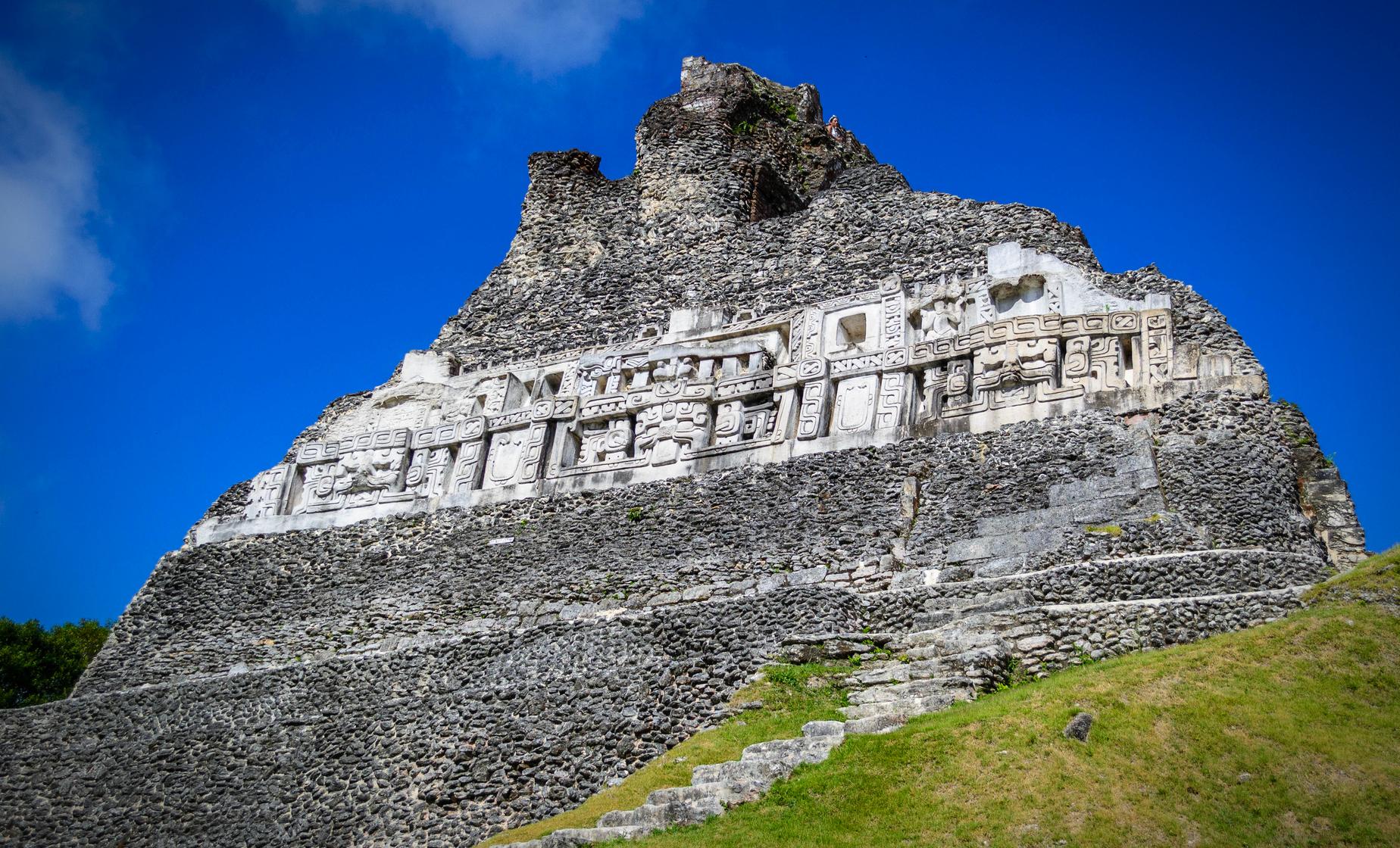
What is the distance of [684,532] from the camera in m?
16.6

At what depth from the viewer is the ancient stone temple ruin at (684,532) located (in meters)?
12.9

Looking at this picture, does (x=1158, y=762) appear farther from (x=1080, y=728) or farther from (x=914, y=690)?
(x=914, y=690)

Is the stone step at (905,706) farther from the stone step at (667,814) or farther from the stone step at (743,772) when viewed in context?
the stone step at (667,814)

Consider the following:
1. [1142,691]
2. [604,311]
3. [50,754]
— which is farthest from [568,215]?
[1142,691]

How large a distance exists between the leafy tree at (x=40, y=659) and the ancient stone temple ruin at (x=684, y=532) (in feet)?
33.2

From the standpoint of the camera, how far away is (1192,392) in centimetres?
1501

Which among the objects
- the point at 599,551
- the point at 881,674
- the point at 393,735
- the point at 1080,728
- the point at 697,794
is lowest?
the point at 697,794

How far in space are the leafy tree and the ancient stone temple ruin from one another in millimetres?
10111

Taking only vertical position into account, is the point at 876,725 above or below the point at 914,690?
below

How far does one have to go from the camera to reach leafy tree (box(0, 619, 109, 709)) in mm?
27719

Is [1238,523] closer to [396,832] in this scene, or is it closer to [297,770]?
[396,832]

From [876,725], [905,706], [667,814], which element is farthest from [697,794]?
[905,706]

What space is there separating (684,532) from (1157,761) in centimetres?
821

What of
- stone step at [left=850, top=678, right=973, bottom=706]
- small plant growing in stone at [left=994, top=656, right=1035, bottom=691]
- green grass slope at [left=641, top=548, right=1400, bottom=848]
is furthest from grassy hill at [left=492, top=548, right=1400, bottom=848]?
stone step at [left=850, top=678, right=973, bottom=706]
